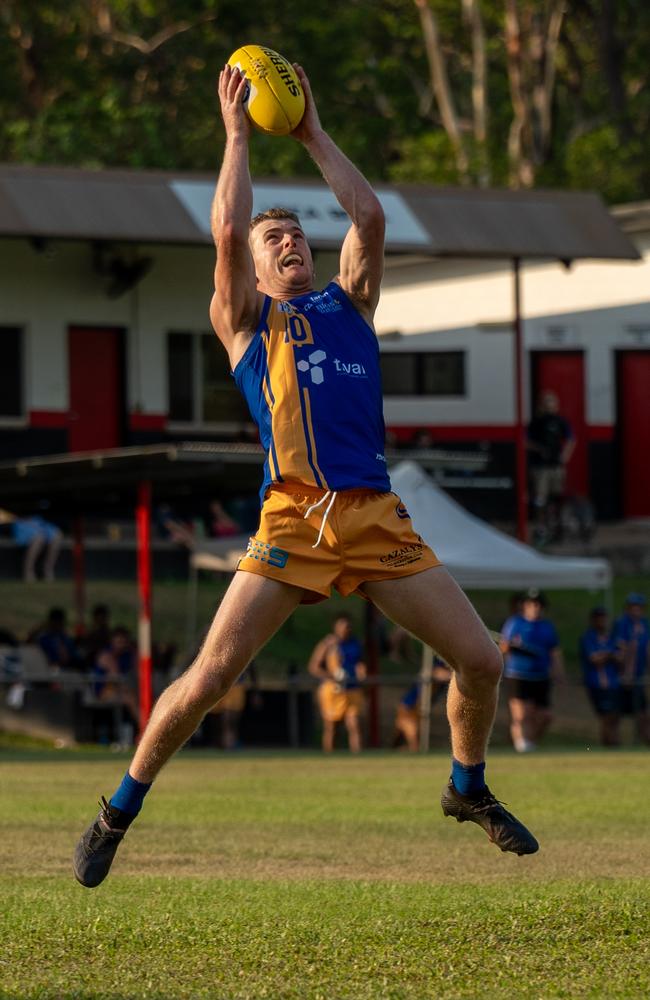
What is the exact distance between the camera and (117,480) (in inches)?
908

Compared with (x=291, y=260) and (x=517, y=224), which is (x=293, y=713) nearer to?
(x=517, y=224)

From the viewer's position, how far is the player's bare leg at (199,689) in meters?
7.16

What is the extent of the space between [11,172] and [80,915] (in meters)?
23.7

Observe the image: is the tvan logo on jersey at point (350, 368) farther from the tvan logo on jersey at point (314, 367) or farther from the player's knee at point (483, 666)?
the player's knee at point (483, 666)

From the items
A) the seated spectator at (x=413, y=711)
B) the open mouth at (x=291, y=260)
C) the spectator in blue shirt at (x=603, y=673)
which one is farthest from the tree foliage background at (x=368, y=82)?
the open mouth at (x=291, y=260)

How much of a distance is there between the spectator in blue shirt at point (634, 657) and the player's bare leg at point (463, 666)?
17.1 meters

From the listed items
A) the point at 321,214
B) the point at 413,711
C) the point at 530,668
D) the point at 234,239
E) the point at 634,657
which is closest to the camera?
the point at 234,239

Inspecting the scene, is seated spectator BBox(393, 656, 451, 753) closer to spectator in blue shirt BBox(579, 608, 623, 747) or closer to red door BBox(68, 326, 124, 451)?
spectator in blue shirt BBox(579, 608, 623, 747)

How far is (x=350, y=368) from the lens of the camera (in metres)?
7.47

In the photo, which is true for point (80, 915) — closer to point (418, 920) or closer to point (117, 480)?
point (418, 920)

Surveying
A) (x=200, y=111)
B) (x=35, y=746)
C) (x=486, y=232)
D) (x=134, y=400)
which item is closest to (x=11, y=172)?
(x=134, y=400)

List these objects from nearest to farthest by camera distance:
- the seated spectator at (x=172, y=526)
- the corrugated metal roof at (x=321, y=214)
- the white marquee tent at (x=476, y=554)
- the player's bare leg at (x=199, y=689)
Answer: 1. the player's bare leg at (x=199, y=689)
2. the white marquee tent at (x=476, y=554)
3. the seated spectator at (x=172, y=526)
4. the corrugated metal roof at (x=321, y=214)

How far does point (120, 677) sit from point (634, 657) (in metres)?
6.60

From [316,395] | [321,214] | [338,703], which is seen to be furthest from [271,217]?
[321,214]
